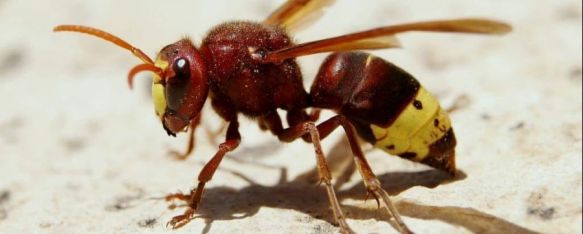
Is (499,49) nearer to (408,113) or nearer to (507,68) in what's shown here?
(507,68)

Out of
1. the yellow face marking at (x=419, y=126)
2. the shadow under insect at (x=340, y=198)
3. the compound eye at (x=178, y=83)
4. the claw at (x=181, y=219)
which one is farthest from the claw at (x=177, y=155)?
the yellow face marking at (x=419, y=126)

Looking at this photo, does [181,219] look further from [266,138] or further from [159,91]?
[266,138]

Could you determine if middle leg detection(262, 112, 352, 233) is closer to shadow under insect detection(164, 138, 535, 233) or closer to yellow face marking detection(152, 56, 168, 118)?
shadow under insect detection(164, 138, 535, 233)

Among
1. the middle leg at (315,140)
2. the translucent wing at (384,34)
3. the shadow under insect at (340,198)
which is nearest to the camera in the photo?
the translucent wing at (384,34)

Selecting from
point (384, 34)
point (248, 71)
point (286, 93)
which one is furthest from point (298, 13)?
point (384, 34)

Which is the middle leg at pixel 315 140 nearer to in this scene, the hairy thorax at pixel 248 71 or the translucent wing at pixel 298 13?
the hairy thorax at pixel 248 71

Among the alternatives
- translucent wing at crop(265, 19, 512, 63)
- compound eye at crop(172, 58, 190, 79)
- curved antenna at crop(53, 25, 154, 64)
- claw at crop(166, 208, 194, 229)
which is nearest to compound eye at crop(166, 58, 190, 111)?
compound eye at crop(172, 58, 190, 79)
